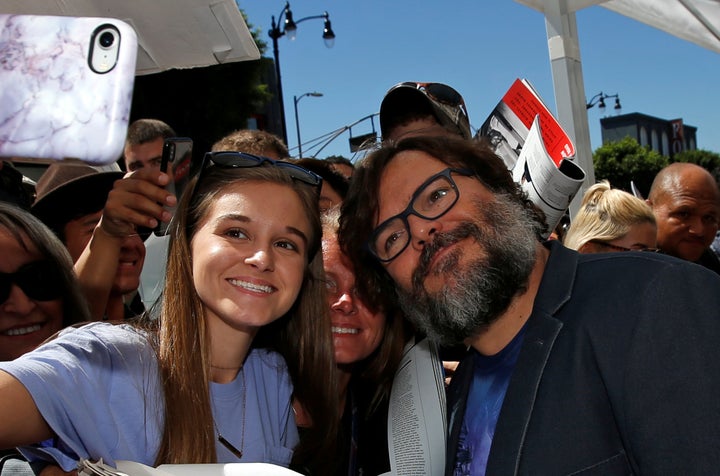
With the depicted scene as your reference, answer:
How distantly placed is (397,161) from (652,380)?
3.63ft

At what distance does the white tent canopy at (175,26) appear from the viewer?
220 centimetres

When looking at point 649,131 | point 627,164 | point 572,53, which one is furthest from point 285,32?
point 649,131

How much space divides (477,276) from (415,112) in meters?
1.10

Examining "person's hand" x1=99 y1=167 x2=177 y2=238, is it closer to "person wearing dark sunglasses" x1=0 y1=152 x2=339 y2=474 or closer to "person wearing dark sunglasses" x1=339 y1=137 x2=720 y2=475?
"person wearing dark sunglasses" x1=0 y1=152 x2=339 y2=474

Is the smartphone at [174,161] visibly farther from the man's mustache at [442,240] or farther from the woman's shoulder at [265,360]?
the man's mustache at [442,240]

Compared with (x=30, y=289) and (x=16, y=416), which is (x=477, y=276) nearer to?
(x=16, y=416)

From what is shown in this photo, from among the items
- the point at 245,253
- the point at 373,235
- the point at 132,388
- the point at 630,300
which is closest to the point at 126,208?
the point at 245,253

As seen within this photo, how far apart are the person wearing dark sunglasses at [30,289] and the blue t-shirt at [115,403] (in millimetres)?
457

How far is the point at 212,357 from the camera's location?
190 cm

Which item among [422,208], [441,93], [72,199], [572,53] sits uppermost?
[572,53]

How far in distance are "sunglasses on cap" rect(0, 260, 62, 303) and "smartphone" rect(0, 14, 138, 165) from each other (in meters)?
1.17

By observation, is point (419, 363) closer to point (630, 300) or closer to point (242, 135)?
point (630, 300)

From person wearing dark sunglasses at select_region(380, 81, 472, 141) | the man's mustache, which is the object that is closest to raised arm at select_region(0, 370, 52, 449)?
the man's mustache

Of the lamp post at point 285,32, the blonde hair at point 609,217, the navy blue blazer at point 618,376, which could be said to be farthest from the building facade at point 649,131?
the navy blue blazer at point 618,376
